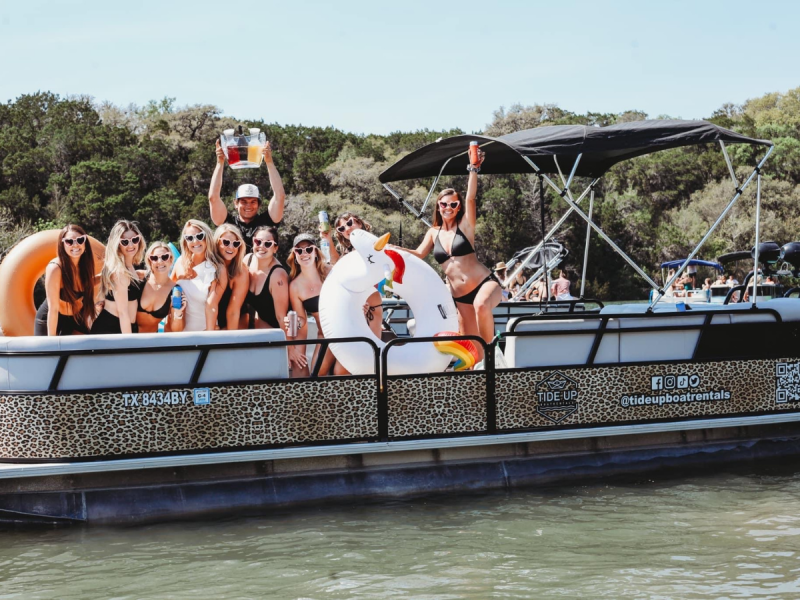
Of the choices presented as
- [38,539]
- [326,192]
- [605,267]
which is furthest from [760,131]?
[38,539]

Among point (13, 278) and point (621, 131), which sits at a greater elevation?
point (621, 131)

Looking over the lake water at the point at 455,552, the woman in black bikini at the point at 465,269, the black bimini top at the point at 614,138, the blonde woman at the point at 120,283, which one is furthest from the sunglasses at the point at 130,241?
the black bimini top at the point at 614,138

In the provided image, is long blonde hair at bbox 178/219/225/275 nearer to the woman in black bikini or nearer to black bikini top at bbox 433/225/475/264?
the woman in black bikini

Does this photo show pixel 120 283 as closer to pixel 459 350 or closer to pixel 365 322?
pixel 365 322

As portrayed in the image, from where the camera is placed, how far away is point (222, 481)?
671cm

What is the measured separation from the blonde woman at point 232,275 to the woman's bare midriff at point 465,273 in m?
1.72

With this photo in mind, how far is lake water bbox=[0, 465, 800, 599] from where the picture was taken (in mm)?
5523

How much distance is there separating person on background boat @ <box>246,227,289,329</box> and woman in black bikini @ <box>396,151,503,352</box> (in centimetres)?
113

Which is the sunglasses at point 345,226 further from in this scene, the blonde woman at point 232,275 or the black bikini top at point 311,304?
the blonde woman at point 232,275

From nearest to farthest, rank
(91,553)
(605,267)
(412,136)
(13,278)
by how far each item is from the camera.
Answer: (91,553), (13,278), (605,267), (412,136)

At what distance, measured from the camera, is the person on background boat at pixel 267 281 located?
750 cm

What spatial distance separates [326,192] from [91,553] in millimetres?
44056

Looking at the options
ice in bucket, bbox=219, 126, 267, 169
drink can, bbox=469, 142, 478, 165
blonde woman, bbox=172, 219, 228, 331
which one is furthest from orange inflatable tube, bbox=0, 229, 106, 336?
drink can, bbox=469, 142, 478, 165

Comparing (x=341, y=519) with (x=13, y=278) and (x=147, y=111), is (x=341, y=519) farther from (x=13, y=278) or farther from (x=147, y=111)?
(x=147, y=111)
